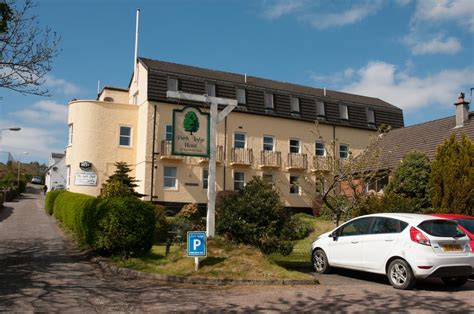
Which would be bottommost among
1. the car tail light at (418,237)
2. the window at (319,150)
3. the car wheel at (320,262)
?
the car wheel at (320,262)

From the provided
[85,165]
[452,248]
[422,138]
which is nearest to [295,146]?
[422,138]

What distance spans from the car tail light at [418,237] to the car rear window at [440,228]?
0.47 feet

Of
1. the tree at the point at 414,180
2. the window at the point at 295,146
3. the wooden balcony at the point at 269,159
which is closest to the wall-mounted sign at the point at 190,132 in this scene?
the tree at the point at 414,180

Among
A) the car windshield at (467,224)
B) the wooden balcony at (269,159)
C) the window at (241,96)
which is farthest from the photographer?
the wooden balcony at (269,159)

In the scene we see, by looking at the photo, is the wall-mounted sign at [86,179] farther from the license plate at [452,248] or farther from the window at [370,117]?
the license plate at [452,248]

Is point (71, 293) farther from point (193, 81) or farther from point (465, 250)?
point (193, 81)

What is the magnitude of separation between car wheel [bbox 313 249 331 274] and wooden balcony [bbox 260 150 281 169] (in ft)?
70.6

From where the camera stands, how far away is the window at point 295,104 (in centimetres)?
3566

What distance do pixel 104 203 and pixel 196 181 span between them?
64.2 ft

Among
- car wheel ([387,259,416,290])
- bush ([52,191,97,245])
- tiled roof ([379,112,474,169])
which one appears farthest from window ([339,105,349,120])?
car wheel ([387,259,416,290])

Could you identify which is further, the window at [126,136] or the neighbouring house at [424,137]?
the window at [126,136]

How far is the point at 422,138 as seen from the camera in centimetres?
3052

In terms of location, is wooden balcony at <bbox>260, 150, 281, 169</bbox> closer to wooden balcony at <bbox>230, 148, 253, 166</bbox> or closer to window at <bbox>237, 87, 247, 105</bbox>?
wooden balcony at <bbox>230, 148, 253, 166</bbox>

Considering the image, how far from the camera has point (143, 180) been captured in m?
30.1
